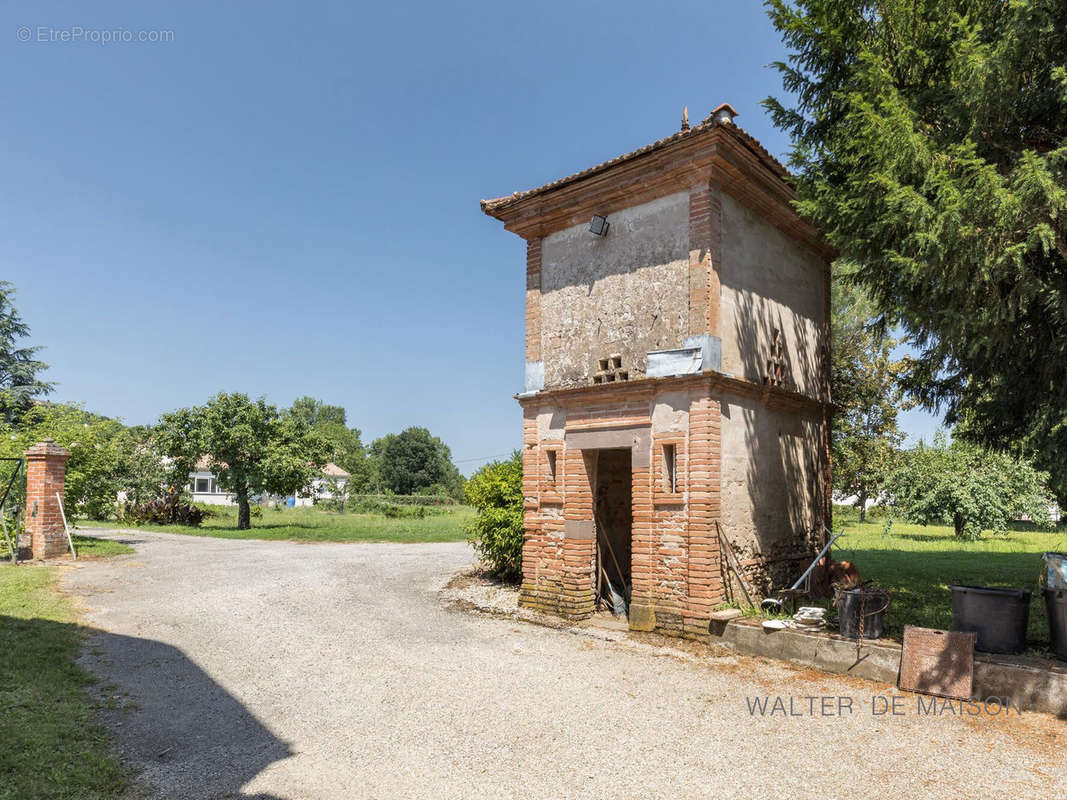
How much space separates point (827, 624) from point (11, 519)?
19301mm

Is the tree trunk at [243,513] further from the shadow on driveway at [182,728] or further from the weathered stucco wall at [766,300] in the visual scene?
the weathered stucco wall at [766,300]

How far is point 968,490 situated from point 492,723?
2237 centimetres

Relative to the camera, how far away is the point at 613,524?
11.5 m

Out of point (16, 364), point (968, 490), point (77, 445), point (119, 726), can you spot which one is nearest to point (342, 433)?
point (16, 364)

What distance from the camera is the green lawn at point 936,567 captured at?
8391 mm

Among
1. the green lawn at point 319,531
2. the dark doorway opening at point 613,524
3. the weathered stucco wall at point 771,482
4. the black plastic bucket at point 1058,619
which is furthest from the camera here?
the green lawn at point 319,531

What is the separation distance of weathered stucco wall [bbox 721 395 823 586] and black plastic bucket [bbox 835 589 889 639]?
1910mm

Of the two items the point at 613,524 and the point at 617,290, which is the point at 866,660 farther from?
the point at 617,290

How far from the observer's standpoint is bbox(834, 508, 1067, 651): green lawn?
8.39m

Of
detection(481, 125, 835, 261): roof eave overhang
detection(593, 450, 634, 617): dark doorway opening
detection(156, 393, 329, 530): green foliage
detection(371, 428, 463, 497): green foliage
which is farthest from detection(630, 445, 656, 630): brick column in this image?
detection(371, 428, 463, 497): green foliage

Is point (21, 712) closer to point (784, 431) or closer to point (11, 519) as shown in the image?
point (784, 431)

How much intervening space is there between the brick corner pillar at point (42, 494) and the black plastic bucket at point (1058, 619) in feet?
63.1

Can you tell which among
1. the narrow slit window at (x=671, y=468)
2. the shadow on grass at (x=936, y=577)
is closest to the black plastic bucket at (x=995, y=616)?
the shadow on grass at (x=936, y=577)

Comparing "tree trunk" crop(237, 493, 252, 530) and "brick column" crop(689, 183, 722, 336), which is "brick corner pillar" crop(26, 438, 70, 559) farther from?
"brick column" crop(689, 183, 722, 336)
